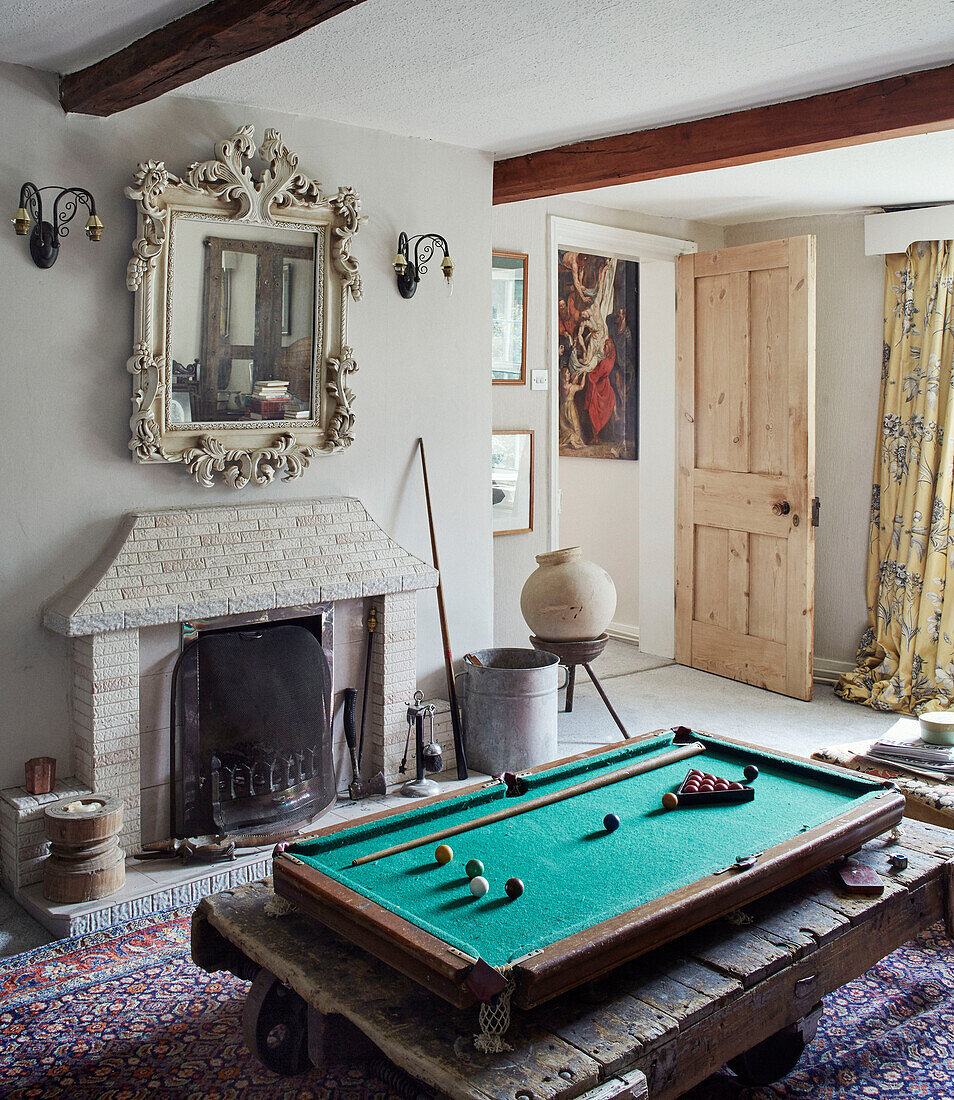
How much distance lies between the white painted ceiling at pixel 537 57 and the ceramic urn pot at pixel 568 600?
1.68 m

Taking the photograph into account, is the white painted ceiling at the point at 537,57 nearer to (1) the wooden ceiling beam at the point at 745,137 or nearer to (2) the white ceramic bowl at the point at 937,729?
(1) the wooden ceiling beam at the point at 745,137

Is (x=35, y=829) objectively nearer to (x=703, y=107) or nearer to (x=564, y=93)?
(x=564, y=93)

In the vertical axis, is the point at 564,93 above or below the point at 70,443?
above

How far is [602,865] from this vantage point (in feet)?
7.24

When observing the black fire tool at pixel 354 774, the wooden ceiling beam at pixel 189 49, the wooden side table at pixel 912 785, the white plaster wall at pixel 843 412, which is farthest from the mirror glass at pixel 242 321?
the white plaster wall at pixel 843 412

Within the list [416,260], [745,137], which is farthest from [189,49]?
[745,137]

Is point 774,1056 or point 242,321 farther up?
point 242,321

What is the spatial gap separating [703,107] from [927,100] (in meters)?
0.74

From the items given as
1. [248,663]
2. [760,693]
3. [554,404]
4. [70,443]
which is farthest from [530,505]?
[70,443]

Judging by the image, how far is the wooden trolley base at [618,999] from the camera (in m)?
1.73

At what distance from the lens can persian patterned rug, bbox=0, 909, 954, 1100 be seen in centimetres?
227

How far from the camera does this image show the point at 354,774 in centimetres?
382

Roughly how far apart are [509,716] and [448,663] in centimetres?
33

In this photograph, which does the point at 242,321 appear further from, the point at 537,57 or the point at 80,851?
the point at 80,851
